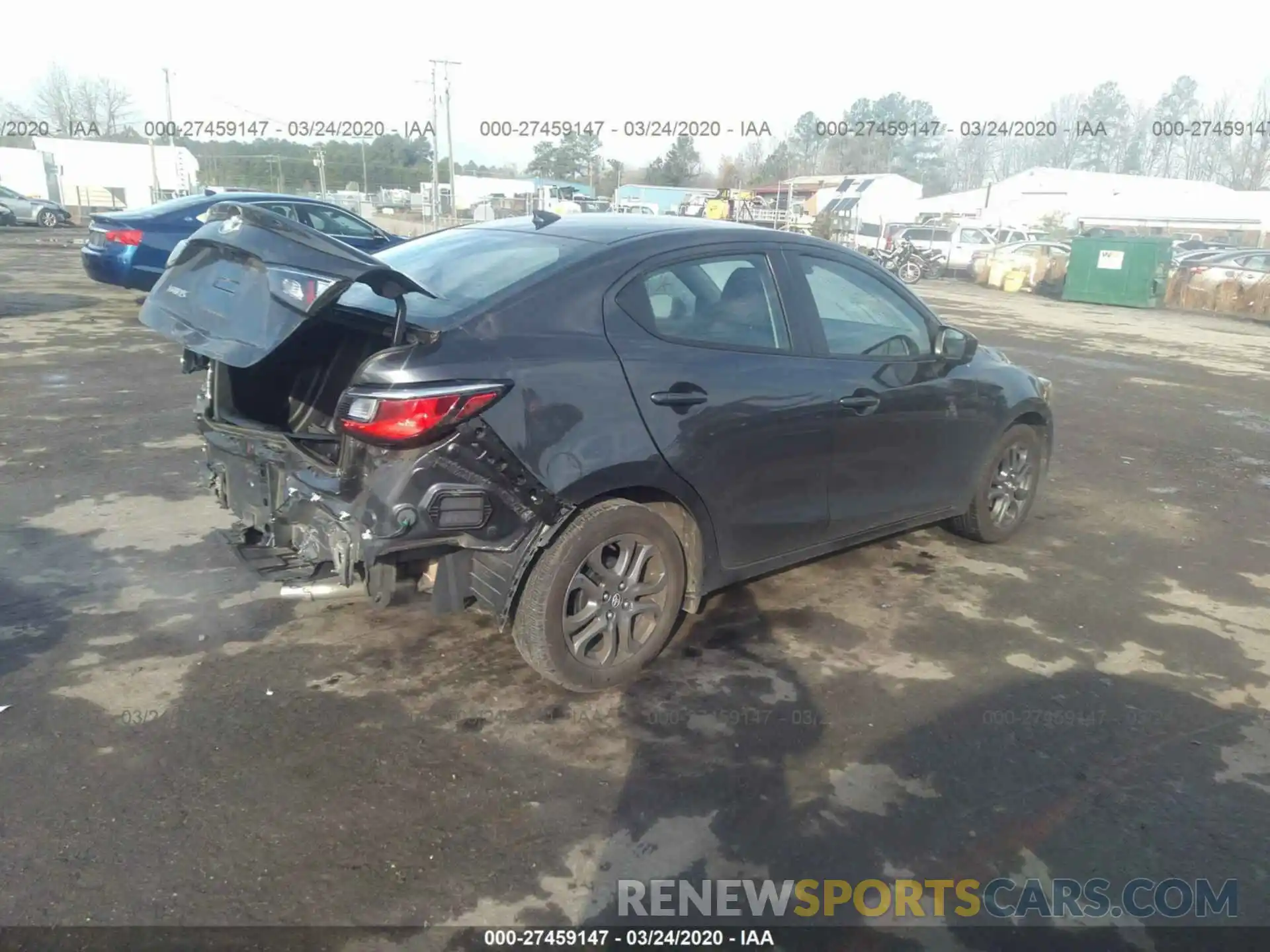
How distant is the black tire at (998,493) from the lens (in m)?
5.32

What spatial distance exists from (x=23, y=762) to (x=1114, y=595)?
4.90 m

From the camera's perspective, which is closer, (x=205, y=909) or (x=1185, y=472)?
(x=205, y=909)

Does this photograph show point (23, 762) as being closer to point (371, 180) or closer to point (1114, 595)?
point (1114, 595)

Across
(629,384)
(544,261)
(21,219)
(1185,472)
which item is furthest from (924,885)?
(21,219)

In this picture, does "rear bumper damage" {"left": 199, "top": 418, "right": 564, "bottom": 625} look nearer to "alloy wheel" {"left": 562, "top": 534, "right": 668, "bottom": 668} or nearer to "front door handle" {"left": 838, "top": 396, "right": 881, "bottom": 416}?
"alloy wheel" {"left": 562, "top": 534, "right": 668, "bottom": 668}

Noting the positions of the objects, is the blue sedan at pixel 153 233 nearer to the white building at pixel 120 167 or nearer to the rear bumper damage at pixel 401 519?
the rear bumper damage at pixel 401 519

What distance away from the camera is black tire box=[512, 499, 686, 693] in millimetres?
3449

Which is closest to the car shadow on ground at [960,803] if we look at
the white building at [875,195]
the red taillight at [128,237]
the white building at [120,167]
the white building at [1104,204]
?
the red taillight at [128,237]

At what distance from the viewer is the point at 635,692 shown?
3762 mm

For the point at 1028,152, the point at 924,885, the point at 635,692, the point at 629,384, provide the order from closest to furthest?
the point at 924,885 < the point at 629,384 < the point at 635,692 < the point at 1028,152

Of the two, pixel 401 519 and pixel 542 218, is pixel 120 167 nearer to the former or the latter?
pixel 542 218

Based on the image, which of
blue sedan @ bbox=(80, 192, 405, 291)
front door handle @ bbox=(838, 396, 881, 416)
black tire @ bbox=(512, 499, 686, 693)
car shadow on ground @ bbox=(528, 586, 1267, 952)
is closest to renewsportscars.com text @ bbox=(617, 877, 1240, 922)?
car shadow on ground @ bbox=(528, 586, 1267, 952)

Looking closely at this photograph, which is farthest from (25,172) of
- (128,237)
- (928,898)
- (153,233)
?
(928,898)

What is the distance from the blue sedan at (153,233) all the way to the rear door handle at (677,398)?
342 inches
